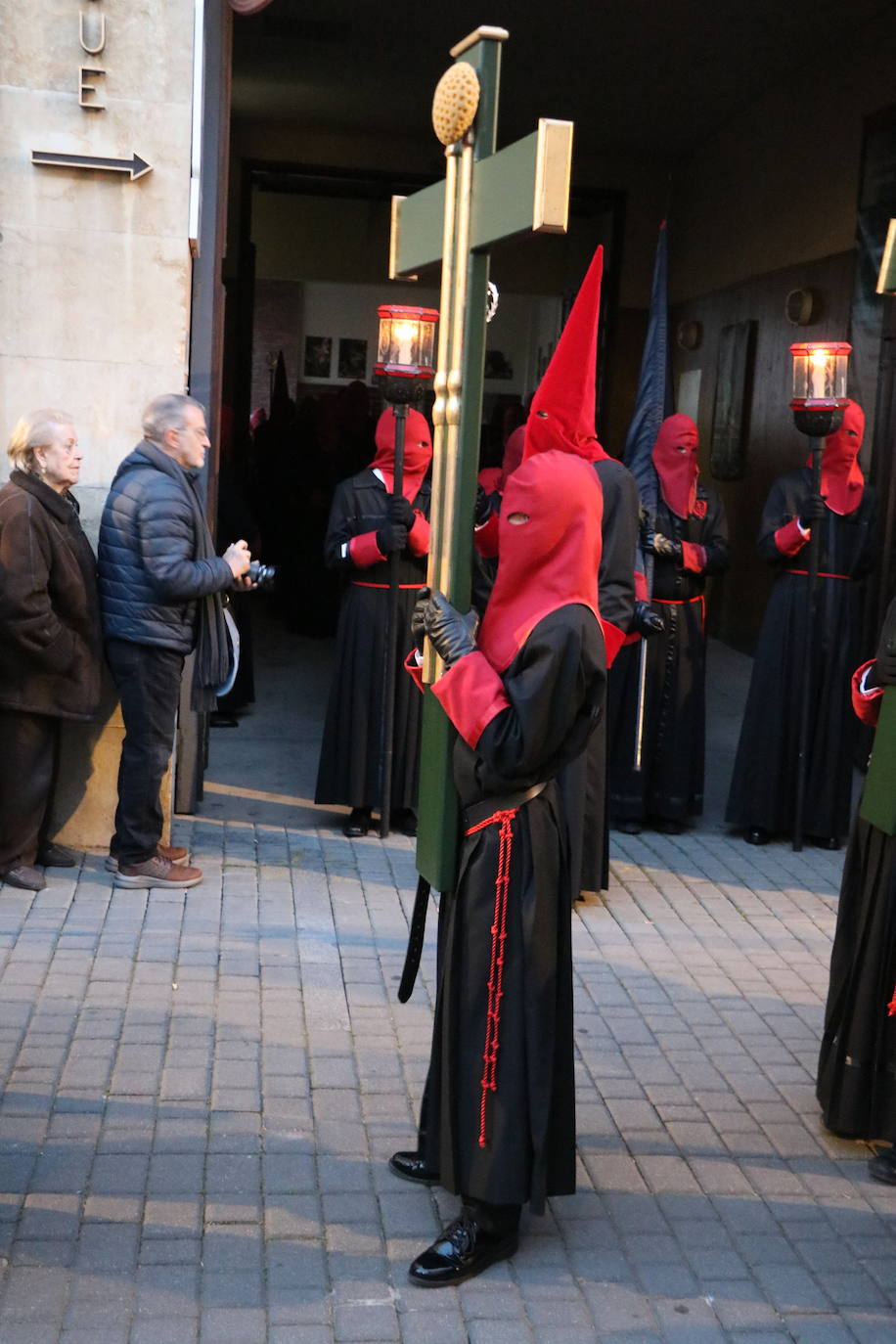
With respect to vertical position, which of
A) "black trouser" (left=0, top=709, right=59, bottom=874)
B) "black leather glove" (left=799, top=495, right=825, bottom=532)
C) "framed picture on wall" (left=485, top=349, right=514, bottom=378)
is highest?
"framed picture on wall" (left=485, top=349, right=514, bottom=378)

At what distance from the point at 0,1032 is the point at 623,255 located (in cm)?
1341

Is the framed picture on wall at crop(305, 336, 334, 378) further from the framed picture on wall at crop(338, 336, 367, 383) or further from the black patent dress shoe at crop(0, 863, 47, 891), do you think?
the black patent dress shoe at crop(0, 863, 47, 891)

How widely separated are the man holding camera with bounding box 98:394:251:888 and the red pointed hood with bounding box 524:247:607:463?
2.56 metres

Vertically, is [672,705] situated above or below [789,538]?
below

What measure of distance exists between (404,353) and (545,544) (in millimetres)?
3816

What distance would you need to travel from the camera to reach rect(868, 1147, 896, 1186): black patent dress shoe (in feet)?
14.3

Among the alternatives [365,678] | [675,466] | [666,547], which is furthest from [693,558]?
[365,678]

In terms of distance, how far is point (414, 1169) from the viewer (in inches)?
166

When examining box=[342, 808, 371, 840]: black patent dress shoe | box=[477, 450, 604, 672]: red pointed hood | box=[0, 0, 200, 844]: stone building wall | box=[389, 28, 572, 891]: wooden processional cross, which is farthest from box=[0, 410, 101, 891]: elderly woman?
box=[477, 450, 604, 672]: red pointed hood

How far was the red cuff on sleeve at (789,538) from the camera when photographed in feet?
25.6

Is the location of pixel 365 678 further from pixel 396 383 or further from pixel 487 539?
pixel 396 383

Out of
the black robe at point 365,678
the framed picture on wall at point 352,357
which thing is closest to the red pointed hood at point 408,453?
the black robe at point 365,678

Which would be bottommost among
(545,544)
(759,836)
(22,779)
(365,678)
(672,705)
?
(759,836)

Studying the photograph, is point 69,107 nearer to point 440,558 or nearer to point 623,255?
point 440,558
